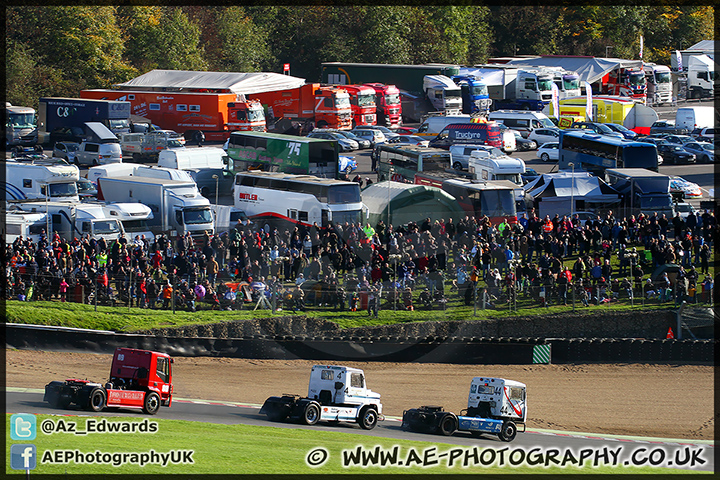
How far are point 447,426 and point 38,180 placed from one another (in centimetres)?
2540

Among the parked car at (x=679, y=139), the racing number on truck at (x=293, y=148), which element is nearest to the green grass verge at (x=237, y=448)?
the racing number on truck at (x=293, y=148)

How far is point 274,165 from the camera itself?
44.1 meters

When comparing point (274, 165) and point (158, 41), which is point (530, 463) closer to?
point (274, 165)

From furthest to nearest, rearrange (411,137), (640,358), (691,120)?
(691,120), (411,137), (640,358)

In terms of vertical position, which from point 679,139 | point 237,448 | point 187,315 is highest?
point 679,139

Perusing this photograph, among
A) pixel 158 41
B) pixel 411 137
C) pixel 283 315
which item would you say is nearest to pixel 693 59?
pixel 411 137

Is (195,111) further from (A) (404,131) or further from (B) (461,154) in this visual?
(B) (461,154)

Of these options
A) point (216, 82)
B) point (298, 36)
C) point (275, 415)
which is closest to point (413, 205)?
point (275, 415)

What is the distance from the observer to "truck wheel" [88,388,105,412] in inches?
708

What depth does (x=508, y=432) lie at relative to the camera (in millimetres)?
19703

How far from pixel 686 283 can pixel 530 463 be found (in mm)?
13030

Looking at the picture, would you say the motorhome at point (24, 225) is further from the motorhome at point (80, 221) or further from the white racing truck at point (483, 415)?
the white racing truck at point (483, 415)

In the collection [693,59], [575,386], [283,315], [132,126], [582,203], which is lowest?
[575,386]

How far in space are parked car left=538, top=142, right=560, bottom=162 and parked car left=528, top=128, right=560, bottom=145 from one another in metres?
3.58
